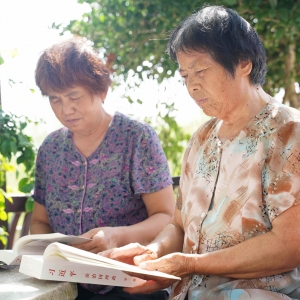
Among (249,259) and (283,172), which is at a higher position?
(283,172)

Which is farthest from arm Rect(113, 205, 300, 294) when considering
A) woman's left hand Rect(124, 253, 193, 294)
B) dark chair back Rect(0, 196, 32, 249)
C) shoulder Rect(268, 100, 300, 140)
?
dark chair back Rect(0, 196, 32, 249)

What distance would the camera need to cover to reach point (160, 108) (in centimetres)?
381

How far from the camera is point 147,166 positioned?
250cm

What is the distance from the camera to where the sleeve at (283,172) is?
66.3 inches

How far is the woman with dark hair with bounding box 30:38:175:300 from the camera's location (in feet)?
8.10

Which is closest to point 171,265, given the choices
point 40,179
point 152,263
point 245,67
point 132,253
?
point 152,263

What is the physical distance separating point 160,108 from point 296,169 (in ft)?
7.13

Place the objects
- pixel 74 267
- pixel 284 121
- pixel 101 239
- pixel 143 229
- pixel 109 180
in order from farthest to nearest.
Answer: pixel 109 180 < pixel 143 229 < pixel 101 239 < pixel 284 121 < pixel 74 267

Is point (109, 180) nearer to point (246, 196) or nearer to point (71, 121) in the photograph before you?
point (71, 121)

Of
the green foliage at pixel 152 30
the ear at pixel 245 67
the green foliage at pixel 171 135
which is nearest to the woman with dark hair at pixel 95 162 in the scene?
the ear at pixel 245 67

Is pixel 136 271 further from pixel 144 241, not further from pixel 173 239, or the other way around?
pixel 144 241

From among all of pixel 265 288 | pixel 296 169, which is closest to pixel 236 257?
pixel 265 288

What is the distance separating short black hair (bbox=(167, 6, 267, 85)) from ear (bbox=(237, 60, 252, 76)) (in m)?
0.01

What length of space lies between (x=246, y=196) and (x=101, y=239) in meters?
0.62
